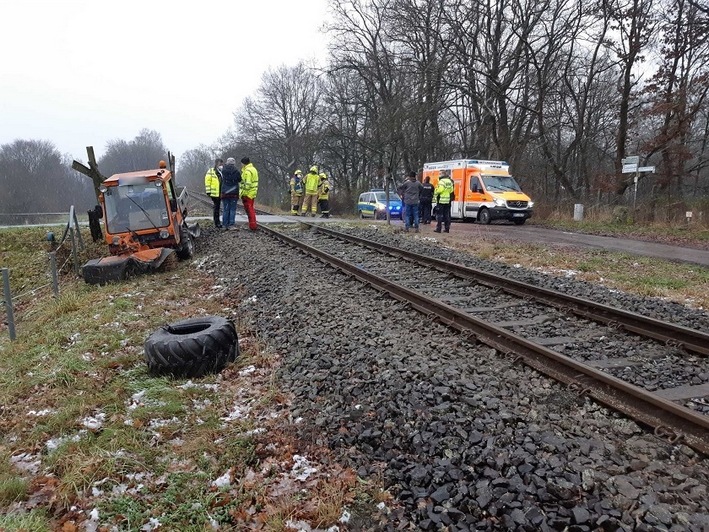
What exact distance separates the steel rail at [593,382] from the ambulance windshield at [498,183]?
15813 mm

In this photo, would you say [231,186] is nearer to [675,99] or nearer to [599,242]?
[599,242]

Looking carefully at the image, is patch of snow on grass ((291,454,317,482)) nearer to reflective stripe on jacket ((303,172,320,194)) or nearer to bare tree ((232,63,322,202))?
reflective stripe on jacket ((303,172,320,194))

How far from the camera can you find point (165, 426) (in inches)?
161

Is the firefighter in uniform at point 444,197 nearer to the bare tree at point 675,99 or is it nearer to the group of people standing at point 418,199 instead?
the group of people standing at point 418,199

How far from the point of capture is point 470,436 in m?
3.40

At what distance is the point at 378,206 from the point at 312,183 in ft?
15.7

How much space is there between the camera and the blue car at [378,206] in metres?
25.8

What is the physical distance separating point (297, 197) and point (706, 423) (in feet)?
74.8

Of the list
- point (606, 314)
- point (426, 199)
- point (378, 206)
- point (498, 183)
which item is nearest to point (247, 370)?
point (606, 314)

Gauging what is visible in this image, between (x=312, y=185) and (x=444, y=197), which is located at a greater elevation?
(x=312, y=185)

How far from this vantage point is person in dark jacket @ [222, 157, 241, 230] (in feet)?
49.1

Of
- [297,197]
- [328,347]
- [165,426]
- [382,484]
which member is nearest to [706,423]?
[382,484]

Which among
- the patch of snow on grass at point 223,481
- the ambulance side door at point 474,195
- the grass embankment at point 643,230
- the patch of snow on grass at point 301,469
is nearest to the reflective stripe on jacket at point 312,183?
the ambulance side door at point 474,195

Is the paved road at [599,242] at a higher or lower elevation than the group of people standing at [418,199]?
lower
